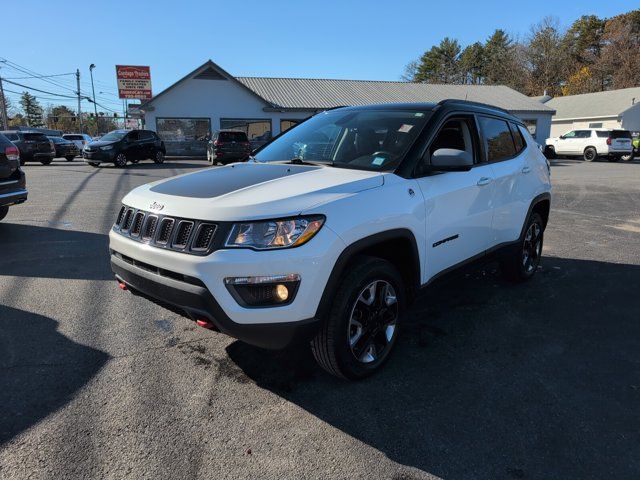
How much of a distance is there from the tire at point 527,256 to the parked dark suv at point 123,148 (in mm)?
20587

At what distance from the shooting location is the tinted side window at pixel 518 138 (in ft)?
16.5

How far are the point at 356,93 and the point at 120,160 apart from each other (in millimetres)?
18394

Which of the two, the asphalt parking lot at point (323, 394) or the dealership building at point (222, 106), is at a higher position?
the dealership building at point (222, 106)

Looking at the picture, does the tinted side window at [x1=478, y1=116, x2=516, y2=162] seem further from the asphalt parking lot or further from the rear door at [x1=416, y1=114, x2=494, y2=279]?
the asphalt parking lot

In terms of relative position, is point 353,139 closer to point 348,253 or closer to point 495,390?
point 348,253

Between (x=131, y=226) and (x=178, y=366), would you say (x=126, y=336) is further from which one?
(x=131, y=226)

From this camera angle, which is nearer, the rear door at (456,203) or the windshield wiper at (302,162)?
the rear door at (456,203)

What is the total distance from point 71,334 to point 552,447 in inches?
138

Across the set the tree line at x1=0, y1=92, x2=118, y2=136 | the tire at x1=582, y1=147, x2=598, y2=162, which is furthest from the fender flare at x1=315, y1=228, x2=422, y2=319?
the tree line at x1=0, y1=92, x2=118, y2=136

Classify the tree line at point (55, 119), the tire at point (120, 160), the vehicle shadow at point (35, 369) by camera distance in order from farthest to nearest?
the tree line at point (55, 119)
the tire at point (120, 160)
the vehicle shadow at point (35, 369)

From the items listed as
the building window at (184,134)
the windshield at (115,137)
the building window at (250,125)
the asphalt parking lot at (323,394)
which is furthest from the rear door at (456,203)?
the building window at (184,134)

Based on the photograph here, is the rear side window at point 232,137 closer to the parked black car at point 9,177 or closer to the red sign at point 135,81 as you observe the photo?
the parked black car at point 9,177

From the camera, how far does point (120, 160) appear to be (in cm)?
2228

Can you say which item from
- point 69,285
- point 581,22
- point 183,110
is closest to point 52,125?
point 183,110
